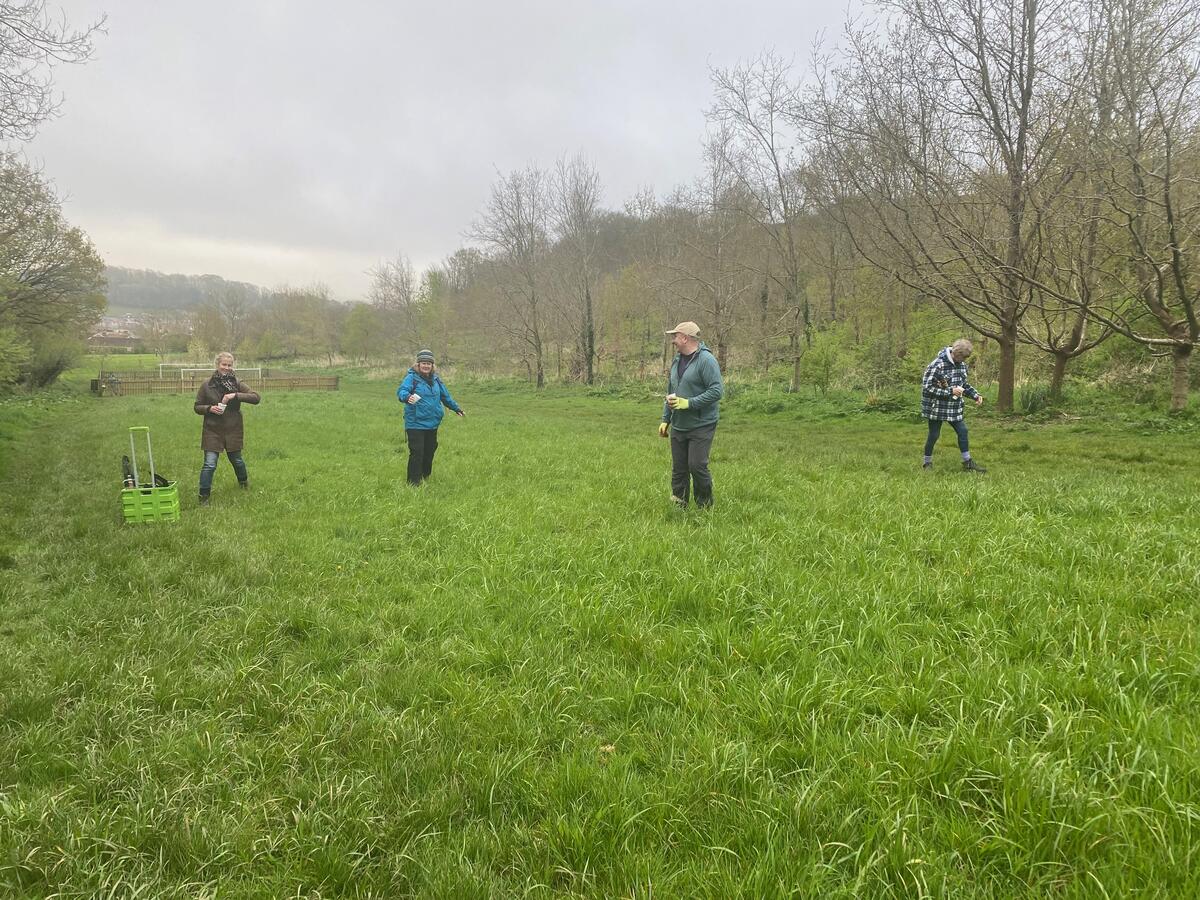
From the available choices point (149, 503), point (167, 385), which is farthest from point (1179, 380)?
point (167, 385)

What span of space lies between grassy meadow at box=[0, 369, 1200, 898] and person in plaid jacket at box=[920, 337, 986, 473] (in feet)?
7.69

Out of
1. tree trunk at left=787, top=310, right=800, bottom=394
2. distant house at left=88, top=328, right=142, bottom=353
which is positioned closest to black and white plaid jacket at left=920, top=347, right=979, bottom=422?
tree trunk at left=787, top=310, right=800, bottom=394

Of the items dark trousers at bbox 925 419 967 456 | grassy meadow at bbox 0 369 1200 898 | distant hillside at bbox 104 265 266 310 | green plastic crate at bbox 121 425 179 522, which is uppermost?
distant hillside at bbox 104 265 266 310

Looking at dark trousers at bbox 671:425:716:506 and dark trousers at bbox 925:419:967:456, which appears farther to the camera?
dark trousers at bbox 925:419:967:456

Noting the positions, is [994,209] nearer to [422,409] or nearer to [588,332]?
[422,409]

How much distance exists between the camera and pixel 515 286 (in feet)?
120

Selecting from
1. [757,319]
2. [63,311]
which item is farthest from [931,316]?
[63,311]

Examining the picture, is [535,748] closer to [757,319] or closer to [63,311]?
[757,319]

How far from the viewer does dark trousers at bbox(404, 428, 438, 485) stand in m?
8.85

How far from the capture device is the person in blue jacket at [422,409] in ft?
28.4

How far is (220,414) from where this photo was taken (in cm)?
816

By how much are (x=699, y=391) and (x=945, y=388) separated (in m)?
4.93

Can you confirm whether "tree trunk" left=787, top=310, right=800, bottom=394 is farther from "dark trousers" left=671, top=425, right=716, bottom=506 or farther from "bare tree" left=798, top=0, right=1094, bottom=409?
"dark trousers" left=671, top=425, right=716, bottom=506

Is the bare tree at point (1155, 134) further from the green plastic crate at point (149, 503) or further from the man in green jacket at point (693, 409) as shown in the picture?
the green plastic crate at point (149, 503)
